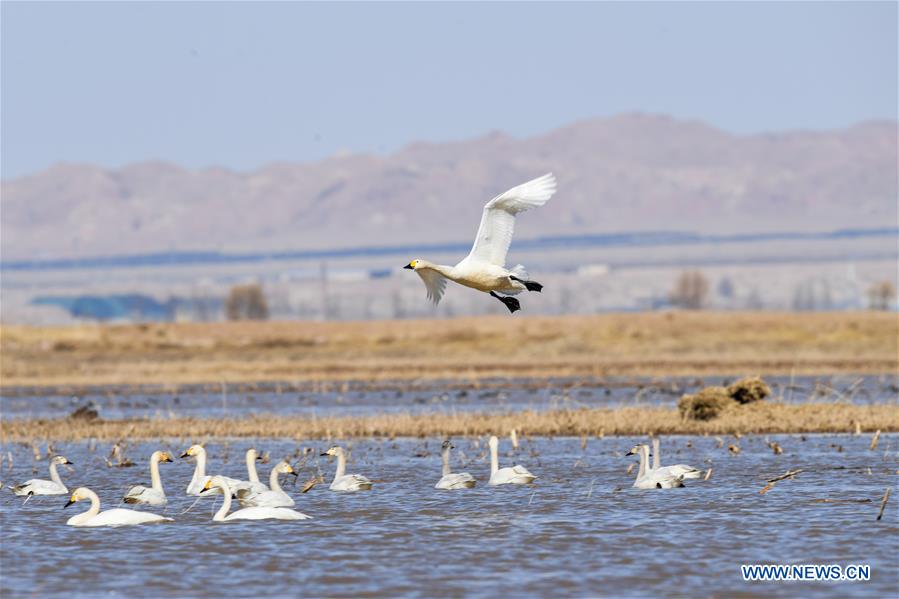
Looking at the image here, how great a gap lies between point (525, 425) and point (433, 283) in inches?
297

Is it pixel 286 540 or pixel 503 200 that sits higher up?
pixel 503 200

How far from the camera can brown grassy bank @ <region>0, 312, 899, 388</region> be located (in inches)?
1997

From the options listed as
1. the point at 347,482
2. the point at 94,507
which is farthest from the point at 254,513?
the point at 347,482

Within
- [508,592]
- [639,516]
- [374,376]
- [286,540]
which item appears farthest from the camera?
[374,376]

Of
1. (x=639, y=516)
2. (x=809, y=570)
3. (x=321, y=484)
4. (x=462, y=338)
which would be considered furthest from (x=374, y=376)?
(x=809, y=570)

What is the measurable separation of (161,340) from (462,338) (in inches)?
542

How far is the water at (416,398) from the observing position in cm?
3444

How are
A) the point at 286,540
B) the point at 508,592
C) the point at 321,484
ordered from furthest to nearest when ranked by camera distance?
the point at 321,484
the point at 286,540
the point at 508,592

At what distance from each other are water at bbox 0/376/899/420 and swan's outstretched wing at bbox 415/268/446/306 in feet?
38.4

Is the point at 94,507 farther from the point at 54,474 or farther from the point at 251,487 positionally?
the point at 54,474

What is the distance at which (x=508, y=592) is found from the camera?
13.4 meters

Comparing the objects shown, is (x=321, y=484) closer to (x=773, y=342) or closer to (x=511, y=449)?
(x=511, y=449)

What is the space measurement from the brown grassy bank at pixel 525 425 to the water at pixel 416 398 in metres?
2.86

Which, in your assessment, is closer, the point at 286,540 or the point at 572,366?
the point at 286,540
